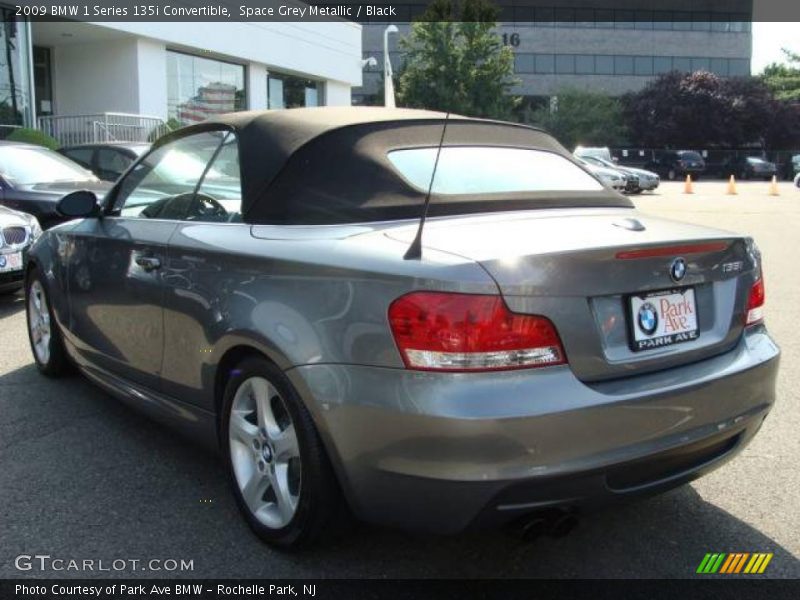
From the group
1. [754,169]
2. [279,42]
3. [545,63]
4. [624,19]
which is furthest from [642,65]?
[279,42]

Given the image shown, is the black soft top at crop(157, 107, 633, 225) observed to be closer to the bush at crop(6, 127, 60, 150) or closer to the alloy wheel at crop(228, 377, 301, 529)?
the alloy wheel at crop(228, 377, 301, 529)

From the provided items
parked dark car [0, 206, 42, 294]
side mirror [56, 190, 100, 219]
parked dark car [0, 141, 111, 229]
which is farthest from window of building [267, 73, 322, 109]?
side mirror [56, 190, 100, 219]

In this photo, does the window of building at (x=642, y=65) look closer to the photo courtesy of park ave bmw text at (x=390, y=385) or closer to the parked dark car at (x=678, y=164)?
the parked dark car at (x=678, y=164)

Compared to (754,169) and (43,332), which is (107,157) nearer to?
(43,332)

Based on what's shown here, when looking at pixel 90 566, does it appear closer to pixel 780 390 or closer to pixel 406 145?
pixel 406 145

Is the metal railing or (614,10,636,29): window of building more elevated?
(614,10,636,29): window of building

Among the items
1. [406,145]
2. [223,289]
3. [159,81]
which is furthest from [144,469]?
[159,81]

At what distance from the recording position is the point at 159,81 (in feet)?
75.8

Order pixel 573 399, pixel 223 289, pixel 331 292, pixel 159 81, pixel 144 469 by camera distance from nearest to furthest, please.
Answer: pixel 573 399, pixel 331 292, pixel 223 289, pixel 144 469, pixel 159 81

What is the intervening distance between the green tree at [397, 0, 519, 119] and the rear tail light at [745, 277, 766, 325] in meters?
42.6

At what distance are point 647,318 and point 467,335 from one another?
0.66 metres

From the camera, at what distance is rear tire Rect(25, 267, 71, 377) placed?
485cm

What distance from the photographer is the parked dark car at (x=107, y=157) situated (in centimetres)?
1252

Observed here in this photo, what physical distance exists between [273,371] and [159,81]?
2237 cm
